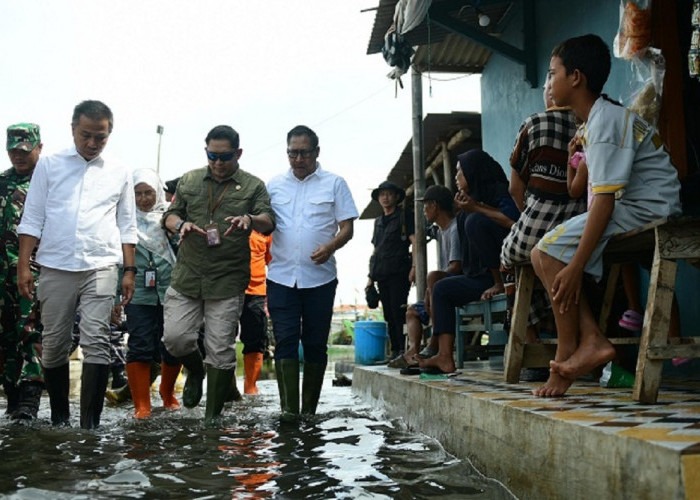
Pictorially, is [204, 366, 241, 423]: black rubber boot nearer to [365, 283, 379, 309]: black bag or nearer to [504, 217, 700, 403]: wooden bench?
[504, 217, 700, 403]: wooden bench

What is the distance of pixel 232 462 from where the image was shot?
3289mm

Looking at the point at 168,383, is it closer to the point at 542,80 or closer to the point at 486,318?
the point at 486,318

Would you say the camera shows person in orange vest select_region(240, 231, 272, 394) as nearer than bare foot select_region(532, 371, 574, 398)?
No

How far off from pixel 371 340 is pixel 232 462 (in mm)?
7677

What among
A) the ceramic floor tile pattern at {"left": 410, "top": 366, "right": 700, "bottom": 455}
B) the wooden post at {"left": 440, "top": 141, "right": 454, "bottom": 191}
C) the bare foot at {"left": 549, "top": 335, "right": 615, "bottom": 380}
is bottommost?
the ceramic floor tile pattern at {"left": 410, "top": 366, "right": 700, "bottom": 455}

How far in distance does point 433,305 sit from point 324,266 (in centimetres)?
85

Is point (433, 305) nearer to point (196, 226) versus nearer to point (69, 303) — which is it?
point (196, 226)

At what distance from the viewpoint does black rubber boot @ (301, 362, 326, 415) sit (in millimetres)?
5156

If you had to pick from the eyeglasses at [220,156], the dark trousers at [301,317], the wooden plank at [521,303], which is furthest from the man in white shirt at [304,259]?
the wooden plank at [521,303]

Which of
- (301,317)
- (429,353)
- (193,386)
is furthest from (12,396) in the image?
(429,353)

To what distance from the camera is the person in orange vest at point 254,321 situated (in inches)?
282

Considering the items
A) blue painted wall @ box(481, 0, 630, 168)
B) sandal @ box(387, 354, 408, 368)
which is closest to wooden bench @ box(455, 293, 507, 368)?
sandal @ box(387, 354, 408, 368)

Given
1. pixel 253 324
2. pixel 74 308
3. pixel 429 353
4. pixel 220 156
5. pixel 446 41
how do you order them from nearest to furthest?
pixel 74 308
pixel 220 156
pixel 429 353
pixel 253 324
pixel 446 41

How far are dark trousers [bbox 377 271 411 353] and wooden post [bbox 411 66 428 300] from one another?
23.0 inches
